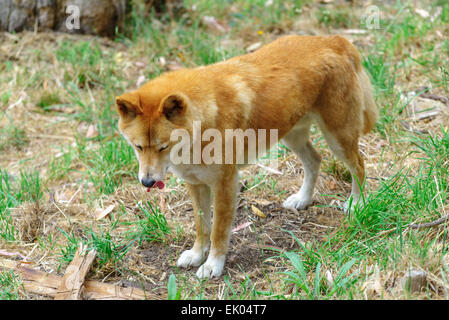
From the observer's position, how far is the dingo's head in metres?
3.45

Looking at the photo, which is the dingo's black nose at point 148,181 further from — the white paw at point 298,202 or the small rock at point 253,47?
the small rock at point 253,47

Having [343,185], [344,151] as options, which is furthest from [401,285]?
[343,185]

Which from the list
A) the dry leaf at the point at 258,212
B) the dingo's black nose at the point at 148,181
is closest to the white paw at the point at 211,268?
the dry leaf at the point at 258,212

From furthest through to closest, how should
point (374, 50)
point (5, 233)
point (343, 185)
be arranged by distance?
point (374, 50), point (343, 185), point (5, 233)

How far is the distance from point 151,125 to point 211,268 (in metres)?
1.29

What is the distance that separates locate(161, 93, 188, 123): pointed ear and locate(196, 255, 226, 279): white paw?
4.04 feet

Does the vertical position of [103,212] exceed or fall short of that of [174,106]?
it falls short

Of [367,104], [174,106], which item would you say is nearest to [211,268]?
[174,106]

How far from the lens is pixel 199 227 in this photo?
425 centimetres

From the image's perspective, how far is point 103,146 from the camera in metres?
5.82

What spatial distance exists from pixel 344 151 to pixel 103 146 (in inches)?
107

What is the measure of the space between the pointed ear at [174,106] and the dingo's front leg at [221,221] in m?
0.61

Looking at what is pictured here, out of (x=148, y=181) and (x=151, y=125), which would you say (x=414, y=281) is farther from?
(x=151, y=125)
